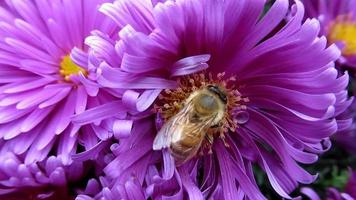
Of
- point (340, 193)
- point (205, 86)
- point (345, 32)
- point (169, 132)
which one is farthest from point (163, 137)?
point (345, 32)

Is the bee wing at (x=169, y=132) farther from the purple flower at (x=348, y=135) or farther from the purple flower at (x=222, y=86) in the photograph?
the purple flower at (x=348, y=135)

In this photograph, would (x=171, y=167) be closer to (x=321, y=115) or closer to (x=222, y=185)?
(x=222, y=185)

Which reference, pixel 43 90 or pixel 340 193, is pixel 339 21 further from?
pixel 43 90

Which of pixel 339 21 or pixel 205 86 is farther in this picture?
pixel 339 21

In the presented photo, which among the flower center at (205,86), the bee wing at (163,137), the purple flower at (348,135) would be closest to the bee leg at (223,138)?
the flower center at (205,86)

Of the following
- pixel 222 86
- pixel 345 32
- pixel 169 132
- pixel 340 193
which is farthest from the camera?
pixel 345 32

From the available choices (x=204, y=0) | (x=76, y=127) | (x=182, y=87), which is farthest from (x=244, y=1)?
(x=76, y=127)
